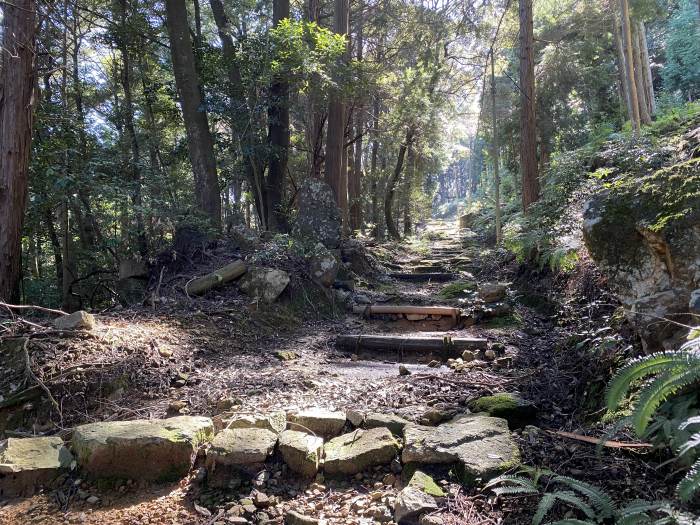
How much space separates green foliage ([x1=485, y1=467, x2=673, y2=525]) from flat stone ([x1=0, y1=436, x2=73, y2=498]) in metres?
2.78

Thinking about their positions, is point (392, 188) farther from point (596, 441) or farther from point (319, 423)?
point (596, 441)

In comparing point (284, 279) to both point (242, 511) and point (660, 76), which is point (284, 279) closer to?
point (242, 511)

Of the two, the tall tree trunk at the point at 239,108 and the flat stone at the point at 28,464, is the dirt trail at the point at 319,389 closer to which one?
the flat stone at the point at 28,464

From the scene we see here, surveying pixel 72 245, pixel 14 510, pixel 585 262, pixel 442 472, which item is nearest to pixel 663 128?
pixel 585 262

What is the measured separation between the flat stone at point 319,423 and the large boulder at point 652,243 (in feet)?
7.49

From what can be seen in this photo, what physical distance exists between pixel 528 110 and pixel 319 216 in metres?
5.54

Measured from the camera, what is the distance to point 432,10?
13.6 metres

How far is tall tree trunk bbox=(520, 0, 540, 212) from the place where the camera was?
33.6 ft

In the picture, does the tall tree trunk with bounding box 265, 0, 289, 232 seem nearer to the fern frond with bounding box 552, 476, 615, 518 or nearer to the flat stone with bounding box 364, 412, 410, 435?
the flat stone with bounding box 364, 412, 410, 435

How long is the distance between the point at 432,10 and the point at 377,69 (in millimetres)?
3938

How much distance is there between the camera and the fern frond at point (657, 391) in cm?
194

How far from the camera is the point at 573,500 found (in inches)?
81.0

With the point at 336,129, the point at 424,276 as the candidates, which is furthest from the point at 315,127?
the point at 424,276

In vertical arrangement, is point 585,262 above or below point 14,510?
above
